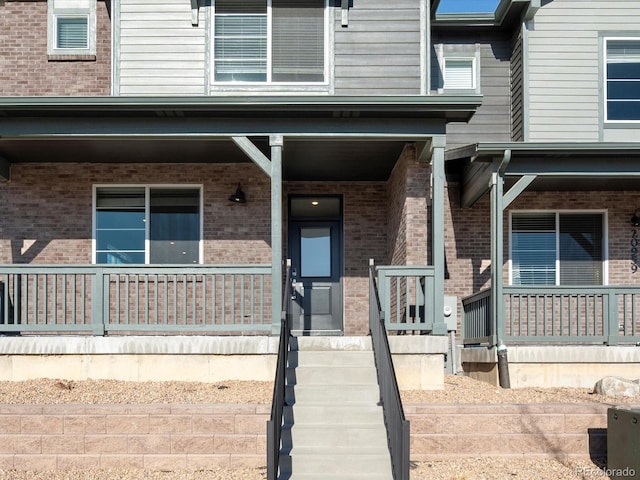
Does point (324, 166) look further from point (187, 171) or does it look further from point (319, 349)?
point (319, 349)

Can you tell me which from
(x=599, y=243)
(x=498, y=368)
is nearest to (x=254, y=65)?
(x=498, y=368)

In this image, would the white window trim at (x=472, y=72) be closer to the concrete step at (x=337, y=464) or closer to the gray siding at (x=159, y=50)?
the gray siding at (x=159, y=50)

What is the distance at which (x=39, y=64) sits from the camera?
1295 cm

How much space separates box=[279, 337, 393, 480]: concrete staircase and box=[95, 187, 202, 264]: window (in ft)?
10.7

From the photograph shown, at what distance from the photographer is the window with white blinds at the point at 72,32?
13.1 m

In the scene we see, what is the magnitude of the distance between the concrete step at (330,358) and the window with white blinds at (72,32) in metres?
6.40

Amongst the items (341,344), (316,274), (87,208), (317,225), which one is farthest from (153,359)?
(317,225)

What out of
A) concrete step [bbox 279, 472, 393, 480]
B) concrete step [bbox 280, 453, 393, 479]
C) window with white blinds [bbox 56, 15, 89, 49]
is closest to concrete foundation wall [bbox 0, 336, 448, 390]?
concrete step [bbox 280, 453, 393, 479]

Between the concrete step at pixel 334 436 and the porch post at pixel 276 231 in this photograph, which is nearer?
the concrete step at pixel 334 436

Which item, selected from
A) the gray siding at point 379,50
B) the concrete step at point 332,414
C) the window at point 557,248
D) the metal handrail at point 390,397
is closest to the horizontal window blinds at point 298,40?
the gray siding at point 379,50

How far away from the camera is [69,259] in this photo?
12883 mm

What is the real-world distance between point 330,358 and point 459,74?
6.34 m

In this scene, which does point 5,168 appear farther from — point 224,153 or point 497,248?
point 497,248

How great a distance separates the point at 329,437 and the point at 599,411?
2.86 m
